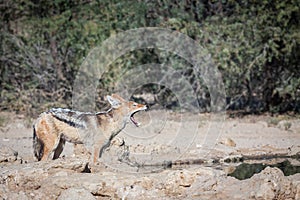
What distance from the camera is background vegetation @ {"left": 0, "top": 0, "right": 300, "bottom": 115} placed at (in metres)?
17.5

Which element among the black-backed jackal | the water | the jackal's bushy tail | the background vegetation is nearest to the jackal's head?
Result: the black-backed jackal

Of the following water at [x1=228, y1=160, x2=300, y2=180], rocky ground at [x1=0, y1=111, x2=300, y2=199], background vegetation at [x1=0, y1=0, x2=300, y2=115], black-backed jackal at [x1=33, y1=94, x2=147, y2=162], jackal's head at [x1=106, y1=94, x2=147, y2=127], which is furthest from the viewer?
background vegetation at [x1=0, y1=0, x2=300, y2=115]

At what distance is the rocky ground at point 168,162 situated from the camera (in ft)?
28.7

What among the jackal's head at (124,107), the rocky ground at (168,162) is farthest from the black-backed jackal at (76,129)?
the rocky ground at (168,162)

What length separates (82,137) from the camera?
436 inches

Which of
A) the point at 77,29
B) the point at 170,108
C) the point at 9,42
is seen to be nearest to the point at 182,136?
the point at 170,108

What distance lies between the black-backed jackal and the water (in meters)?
2.10

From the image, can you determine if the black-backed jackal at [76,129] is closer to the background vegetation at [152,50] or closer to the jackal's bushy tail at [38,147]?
the jackal's bushy tail at [38,147]

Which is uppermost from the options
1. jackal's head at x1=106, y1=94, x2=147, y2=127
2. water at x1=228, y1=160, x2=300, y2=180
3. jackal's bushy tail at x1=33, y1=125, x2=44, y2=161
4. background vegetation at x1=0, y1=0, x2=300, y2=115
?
background vegetation at x1=0, y1=0, x2=300, y2=115

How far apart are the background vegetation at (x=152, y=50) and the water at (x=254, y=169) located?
578cm

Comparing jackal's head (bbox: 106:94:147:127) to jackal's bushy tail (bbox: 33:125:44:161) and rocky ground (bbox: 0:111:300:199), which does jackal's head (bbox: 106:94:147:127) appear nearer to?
rocky ground (bbox: 0:111:300:199)

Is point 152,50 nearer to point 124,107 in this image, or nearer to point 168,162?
point 168,162

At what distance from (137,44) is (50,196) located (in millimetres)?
9981

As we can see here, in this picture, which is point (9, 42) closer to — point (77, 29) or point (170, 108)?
point (77, 29)
